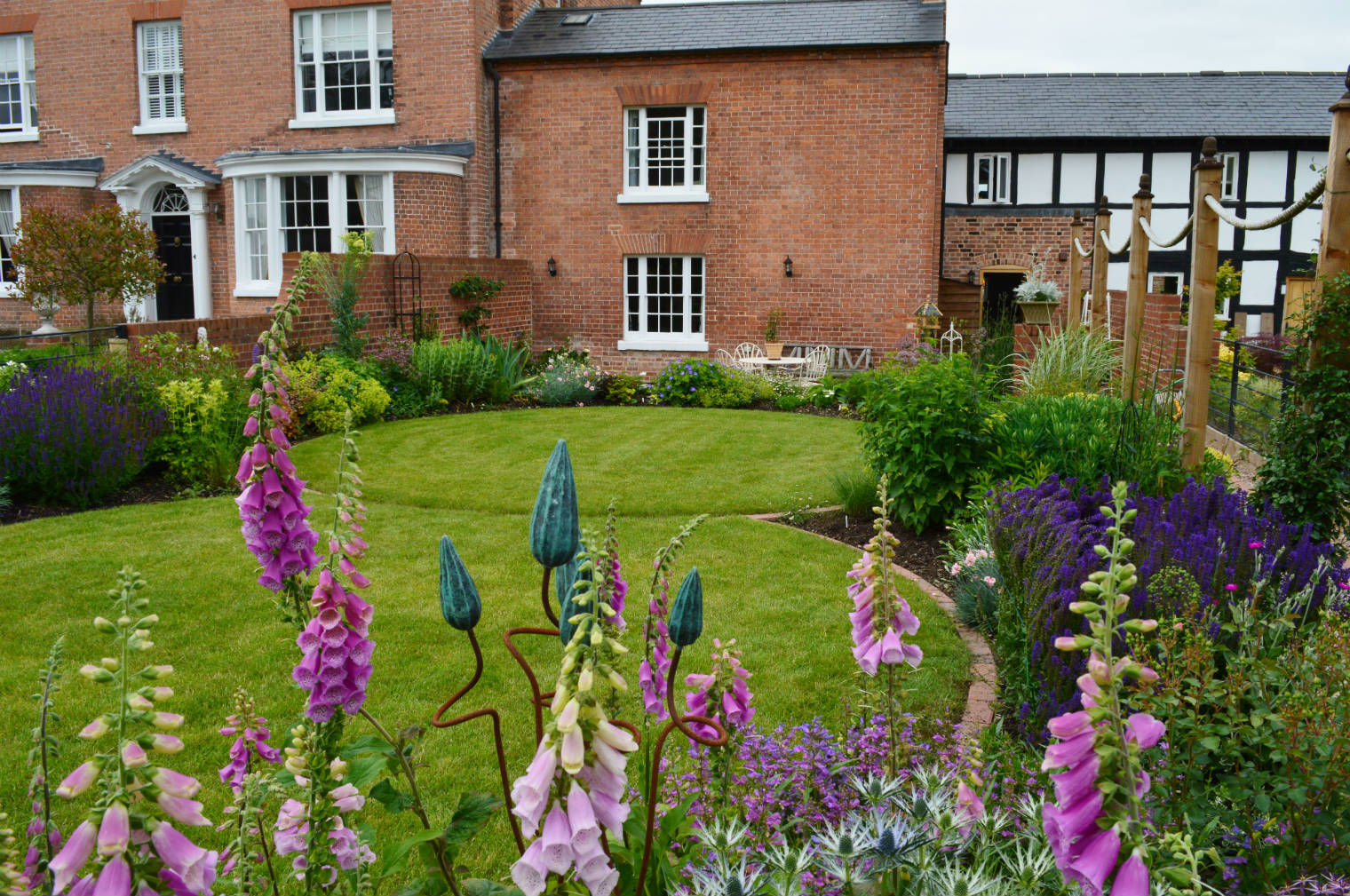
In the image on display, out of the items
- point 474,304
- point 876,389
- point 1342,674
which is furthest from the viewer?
point 474,304

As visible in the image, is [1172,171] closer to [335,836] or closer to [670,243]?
[670,243]

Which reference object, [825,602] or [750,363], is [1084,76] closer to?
[750,363]

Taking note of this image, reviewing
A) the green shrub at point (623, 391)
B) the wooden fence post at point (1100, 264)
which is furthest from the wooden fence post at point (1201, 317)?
the green shrub at point (623, 391)

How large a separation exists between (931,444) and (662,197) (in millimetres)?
11750

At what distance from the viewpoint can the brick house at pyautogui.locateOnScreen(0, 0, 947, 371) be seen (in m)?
17.3

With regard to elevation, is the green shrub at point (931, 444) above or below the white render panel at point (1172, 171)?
below

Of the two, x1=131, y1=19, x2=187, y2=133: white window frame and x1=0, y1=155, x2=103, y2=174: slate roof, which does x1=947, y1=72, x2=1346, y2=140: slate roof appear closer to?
x1=131, y1=19, x2=187, y2=133: white window frame

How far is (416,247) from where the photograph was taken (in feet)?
58.5

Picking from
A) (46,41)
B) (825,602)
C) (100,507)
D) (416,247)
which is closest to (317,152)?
(416,247)

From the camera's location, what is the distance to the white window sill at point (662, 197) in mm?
17953

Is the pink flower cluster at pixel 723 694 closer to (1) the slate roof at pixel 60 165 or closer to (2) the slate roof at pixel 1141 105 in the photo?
(2) the slate roof at pixel 1141 105

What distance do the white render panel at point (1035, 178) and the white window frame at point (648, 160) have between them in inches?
333

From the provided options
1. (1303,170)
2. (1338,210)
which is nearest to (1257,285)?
(1303,170)

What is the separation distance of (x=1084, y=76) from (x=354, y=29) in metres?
16.6
